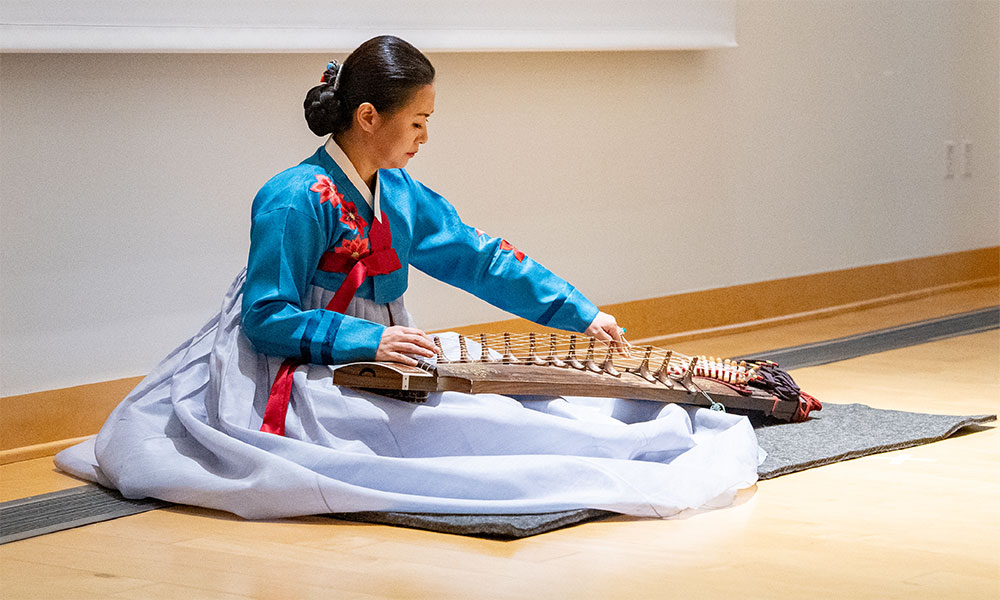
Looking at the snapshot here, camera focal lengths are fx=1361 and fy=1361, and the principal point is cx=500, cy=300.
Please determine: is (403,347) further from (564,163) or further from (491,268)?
(564,163)

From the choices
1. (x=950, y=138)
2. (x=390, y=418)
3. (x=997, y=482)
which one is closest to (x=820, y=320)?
(x=950, y=138)

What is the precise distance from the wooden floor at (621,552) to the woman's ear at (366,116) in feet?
2.53

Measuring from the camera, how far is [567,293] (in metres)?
2.87

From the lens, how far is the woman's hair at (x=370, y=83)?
258 centimetres

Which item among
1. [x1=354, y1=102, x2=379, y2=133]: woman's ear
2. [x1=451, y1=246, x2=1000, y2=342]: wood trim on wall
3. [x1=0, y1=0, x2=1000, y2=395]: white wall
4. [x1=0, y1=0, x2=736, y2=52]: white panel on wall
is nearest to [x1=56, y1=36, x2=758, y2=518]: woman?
[x1=354, y1=102, x2=379, y2=133]: woman's ear

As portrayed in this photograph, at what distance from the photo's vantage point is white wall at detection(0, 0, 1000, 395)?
10.2 feet

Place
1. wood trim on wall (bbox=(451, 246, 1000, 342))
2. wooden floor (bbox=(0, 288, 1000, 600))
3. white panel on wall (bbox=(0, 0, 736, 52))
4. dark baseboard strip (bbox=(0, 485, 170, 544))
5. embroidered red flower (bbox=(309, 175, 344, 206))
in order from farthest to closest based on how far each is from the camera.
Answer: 1. wood trim on wall (bbox=(451, 246, 1000, 342))
2. white panel on wall (bbox=(0, 0, 736, 52))
3. embroidered red flower (bbox=(309, 175, 344, 206))
4. dark baseboard strip (bbox=(0, 485, 170, 544))
5. wooden floor (bbox=(0, 288, 1000, 600))

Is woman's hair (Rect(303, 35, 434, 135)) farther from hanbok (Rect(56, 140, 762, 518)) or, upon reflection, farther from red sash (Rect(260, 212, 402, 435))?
red sash (Rect(260, 212, 402, 435))

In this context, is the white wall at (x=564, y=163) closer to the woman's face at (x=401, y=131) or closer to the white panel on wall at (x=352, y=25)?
the white panel on wall at (x=352, y=25)

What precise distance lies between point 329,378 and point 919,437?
1.25m

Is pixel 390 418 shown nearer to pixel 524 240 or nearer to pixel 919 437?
pixel 919 437

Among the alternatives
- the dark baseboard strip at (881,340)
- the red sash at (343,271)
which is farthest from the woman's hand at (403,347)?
the dark baseboard strip at (881,340)

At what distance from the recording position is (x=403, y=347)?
2453 millimetres

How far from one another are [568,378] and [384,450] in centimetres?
39
